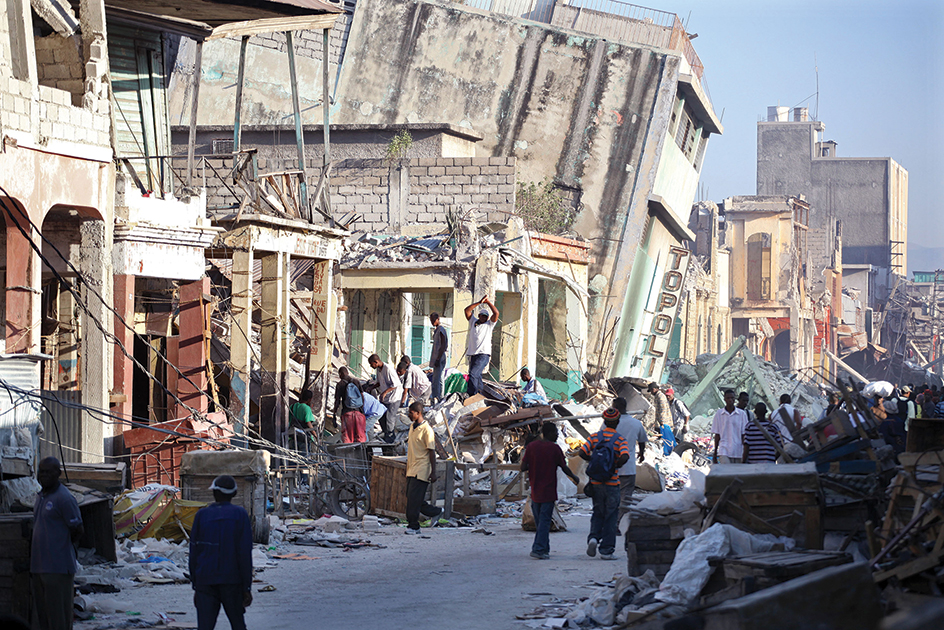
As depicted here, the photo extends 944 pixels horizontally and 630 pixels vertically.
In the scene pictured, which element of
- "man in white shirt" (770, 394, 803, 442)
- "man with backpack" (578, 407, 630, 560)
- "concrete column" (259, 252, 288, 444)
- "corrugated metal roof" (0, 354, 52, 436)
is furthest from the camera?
"concrete column" (259, 252, 288, 444)

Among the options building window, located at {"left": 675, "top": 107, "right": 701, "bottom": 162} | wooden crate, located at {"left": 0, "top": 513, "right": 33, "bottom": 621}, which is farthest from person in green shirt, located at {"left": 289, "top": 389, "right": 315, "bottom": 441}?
building window, located at {"left": 675, "top": 107, "right": 701, "bottom": 162}

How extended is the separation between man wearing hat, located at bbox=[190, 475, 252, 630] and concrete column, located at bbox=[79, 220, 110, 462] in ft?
26.5

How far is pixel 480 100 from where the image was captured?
30.4 meters

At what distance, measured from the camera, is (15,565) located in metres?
8.10

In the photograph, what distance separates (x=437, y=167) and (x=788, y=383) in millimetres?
16095

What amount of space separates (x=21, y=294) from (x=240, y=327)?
475cm

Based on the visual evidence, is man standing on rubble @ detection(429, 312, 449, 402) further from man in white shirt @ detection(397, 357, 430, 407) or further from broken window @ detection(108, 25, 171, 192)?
broken window @ detection(108, 25, 171, 192)

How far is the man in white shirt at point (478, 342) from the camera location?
62.8 feet

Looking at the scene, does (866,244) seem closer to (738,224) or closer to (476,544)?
(738,224)

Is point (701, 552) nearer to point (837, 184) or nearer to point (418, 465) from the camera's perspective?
point (418, 465)

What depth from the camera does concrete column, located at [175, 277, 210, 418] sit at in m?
17.3

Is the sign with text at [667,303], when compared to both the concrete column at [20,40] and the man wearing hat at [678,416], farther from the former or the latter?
the concrete column at [20,40]

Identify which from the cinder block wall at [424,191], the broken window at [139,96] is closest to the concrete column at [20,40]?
the broken window at [139,96]

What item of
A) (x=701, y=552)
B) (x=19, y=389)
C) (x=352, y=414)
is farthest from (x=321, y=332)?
(x=701, y=552)
